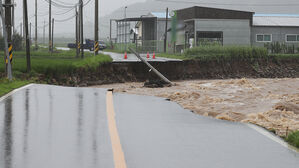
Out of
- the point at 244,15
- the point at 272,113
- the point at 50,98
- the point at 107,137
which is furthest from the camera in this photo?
the point at 244,15

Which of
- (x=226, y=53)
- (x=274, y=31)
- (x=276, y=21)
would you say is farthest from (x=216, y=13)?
(x=226, y=53)

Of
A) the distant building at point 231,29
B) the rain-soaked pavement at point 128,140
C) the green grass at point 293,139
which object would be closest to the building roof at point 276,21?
the distant building at point 231,29

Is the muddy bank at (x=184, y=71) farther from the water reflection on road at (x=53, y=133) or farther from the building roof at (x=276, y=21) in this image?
the building roof at (x=276, y=21)

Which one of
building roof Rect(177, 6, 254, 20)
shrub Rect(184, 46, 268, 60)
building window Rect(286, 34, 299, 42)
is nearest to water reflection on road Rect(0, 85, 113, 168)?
shrub Rect(184, 46, 268, 60)

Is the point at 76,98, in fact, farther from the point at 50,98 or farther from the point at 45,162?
the point at 45,162

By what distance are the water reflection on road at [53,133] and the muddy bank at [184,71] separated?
1501cm

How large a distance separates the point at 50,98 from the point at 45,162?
28.7ft

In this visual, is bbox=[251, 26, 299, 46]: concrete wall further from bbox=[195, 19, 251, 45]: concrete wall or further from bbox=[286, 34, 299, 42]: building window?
bbox=[195, 19, 251, 45]: concrete wall

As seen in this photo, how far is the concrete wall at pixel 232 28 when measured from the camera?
6000 centimetres

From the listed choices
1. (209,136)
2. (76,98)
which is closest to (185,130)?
(209,136)

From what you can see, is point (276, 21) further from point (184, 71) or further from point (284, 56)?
point (184, 71)

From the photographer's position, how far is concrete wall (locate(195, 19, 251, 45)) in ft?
197

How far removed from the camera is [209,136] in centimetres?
914

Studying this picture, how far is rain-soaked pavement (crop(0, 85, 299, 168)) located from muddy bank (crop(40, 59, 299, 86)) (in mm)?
16518
